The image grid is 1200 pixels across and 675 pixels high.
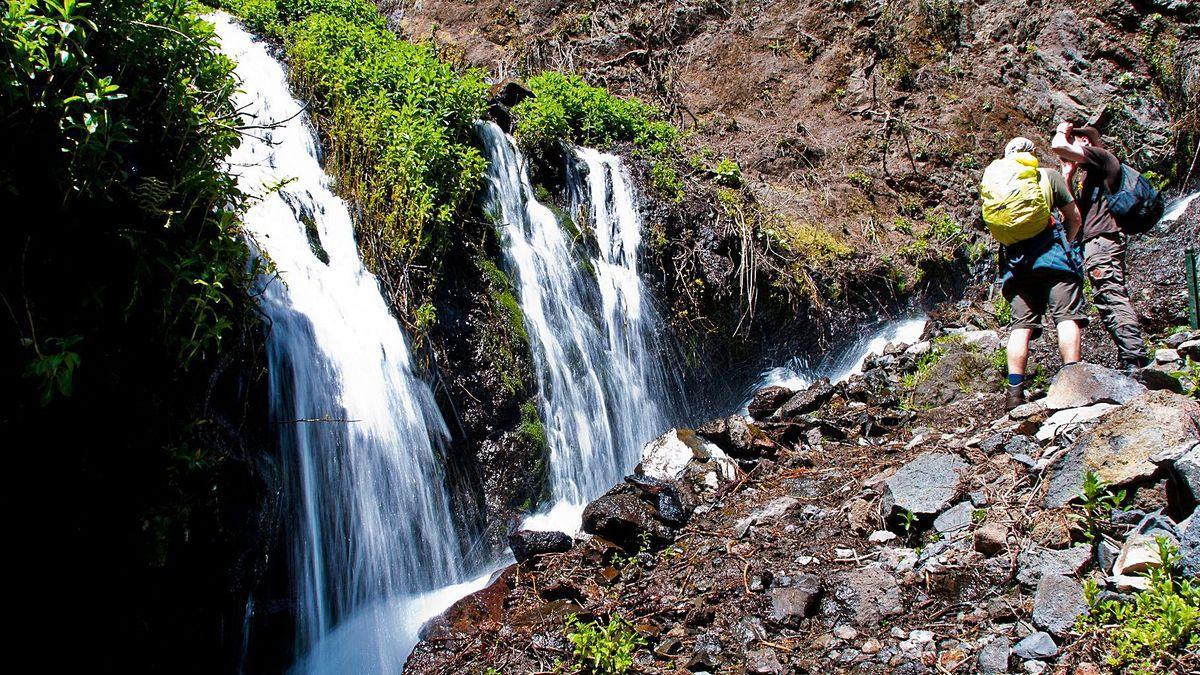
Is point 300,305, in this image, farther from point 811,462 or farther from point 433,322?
point 811,462

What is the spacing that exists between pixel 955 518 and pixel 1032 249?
2.17 m

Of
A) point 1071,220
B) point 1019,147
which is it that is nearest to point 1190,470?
point 1071,220

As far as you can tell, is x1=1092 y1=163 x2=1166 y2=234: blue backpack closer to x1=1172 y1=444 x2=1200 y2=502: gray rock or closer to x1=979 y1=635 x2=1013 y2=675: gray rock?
x1=1172 y1=444 x2=1200 y2=502: gray rock

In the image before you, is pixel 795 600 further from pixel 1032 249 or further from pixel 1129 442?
pixel 1032 249

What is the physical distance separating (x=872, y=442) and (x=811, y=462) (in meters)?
0.60

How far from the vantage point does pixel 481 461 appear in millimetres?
5996

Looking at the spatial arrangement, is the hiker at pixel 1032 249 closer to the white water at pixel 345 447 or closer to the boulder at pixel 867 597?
the boulder at pixel 867 597

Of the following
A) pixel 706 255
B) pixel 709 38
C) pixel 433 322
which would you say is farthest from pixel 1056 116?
pixel 433 322

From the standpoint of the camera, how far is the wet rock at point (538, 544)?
528cm

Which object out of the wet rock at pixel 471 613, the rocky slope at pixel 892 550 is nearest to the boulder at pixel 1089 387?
the rocky slope at pixel 892 550

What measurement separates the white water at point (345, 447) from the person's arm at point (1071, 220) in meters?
4.85

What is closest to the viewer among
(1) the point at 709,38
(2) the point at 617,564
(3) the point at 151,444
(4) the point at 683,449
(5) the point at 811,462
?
(3) the point at 151,444

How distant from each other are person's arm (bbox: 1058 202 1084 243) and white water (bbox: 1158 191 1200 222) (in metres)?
3.14

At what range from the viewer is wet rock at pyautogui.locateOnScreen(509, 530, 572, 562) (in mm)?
5281
